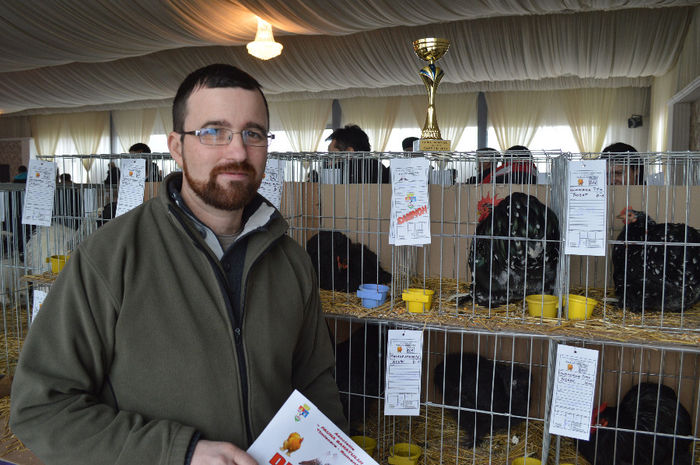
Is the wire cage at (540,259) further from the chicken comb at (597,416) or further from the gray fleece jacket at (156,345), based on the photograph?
the gray fleece jacket at (156,345)

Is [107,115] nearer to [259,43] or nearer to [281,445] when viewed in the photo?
[259,43]

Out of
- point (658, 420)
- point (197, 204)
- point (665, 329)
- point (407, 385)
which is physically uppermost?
point (197, 204)

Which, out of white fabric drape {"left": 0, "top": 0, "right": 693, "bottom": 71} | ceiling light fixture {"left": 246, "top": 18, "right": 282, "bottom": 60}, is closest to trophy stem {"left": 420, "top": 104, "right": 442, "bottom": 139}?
white fabric drape {"left": 0, "top": 0, "right": 693, "bottom": 71}

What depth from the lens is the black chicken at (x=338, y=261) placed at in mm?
2232

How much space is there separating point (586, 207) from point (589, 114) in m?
9.67

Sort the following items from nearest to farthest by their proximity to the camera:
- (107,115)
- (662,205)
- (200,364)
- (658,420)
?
1. (200,364)
2. (658,420)
3. (662,205)
4. (107,115)

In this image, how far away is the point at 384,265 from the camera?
2.56 metres

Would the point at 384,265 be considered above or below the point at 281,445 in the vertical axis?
above

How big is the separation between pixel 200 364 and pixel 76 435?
0.82 feet

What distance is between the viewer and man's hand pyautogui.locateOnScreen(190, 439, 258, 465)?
3.16ft

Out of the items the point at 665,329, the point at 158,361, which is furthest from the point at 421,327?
the point at 158,361

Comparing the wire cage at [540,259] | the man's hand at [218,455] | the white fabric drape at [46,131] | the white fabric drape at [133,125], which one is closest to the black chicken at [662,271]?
the wire cage at [540,259]

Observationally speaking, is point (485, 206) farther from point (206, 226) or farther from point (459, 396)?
point (206, 226)

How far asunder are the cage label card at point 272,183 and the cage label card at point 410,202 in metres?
0.57
